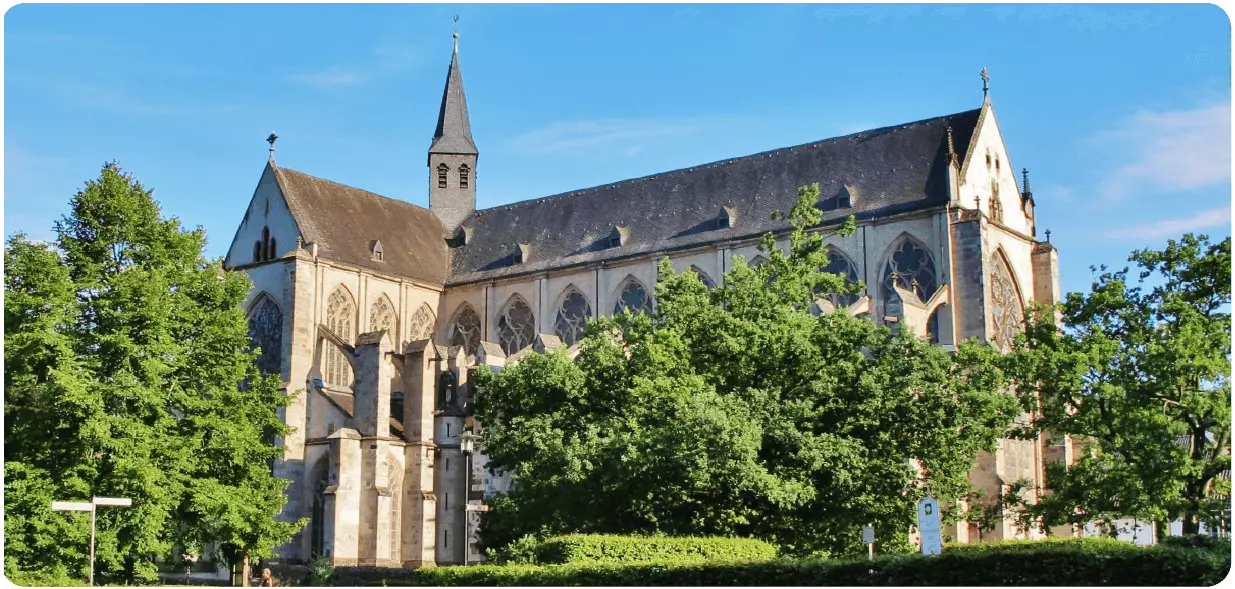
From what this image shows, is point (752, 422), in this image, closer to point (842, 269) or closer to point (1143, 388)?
point (1143, 388)

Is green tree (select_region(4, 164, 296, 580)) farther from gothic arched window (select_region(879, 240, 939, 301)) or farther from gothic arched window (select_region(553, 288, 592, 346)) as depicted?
gothic arched window (select_region(879, 240, 939, 301))

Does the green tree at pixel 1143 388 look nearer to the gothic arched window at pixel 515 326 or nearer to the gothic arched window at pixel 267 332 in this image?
the gothic arched window at pixel 515 326

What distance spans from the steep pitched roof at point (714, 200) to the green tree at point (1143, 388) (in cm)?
927

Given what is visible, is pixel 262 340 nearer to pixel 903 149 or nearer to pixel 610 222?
pixel 610 222

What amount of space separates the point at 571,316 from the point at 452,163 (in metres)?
11.2

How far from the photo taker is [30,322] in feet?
87.7

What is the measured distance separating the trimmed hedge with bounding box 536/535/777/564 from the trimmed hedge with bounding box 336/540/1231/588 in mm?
1434

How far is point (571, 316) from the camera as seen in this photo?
145 feet

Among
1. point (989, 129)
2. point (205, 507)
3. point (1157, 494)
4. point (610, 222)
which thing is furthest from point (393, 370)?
point (1157, 494)

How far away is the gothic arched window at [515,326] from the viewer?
4516 centimetres

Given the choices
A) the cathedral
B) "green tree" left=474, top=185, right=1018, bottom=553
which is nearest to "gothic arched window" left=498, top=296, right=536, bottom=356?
the cathedral

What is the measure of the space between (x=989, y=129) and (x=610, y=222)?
1322 centimetres

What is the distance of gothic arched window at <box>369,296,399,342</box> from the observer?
44.3 m

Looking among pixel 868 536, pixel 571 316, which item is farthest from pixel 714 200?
pixel 868 536
